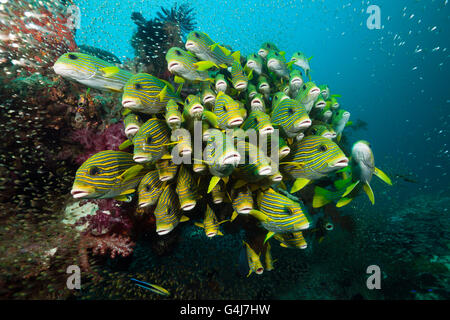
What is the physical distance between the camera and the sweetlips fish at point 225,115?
2137 millimetres

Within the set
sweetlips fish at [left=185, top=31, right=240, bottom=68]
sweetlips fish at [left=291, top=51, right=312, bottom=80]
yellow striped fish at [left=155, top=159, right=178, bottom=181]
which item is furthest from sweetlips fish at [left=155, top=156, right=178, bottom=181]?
sweetlips fish at [left=291, top=51, right=312, bottom=80]

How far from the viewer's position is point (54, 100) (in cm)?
400

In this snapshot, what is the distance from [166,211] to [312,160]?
186cm

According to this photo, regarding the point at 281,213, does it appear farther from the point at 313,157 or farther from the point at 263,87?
the point at 263,87

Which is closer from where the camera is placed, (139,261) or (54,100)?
(139,261)

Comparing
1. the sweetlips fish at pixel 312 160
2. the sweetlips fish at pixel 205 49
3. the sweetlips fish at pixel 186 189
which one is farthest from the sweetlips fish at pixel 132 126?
the sweetlips fish at pixel 312 160

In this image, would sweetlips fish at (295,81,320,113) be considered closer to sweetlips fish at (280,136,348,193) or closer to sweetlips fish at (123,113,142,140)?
Result: sweetlips fish at (280,136,348,193)

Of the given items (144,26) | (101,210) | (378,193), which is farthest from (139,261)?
(378,193)

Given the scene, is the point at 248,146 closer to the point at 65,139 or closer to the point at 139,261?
the point at 139,261

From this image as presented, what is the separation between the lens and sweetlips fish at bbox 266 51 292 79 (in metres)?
3.54

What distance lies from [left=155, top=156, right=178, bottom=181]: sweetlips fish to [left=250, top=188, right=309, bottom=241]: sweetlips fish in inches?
41.0

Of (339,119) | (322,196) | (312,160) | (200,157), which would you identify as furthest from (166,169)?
(339,119)

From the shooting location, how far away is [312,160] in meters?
2.37
